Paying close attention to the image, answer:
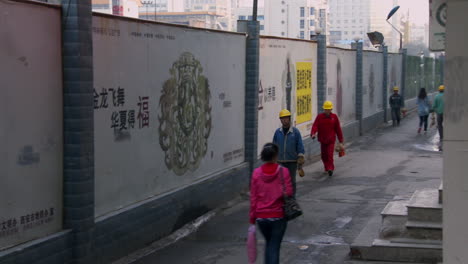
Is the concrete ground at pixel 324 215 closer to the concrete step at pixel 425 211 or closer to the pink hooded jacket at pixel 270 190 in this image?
the concrete step at pixel 425 211

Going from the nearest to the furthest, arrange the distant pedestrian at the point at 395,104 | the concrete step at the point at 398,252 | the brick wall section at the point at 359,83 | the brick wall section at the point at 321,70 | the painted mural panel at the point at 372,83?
the concrete step at the point at 398,252 → the brick wall section at the point at 321,70 → the brick wall section at the point at 359,83 → the painted mural panel at the point at 372,83 → the distant pedestrian at the point at 395,104

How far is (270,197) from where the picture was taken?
7.79m

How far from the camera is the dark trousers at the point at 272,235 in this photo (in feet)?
25.8

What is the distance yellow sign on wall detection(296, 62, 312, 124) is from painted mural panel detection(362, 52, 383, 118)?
784 centimetres

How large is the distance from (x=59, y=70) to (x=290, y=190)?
115 inches

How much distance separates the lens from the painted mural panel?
28.3 meters

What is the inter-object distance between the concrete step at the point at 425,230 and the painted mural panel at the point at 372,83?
18922 mm

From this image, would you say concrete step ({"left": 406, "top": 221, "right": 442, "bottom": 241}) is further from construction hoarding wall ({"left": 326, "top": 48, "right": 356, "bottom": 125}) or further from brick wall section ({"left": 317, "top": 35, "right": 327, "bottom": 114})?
construction hoarding wall ({"left": 326, "top": 48, "right": 356, "bottom": 125})

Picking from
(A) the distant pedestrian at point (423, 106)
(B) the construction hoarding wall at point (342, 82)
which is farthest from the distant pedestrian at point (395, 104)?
(B) the construction hoarding wall at point (342, 82)

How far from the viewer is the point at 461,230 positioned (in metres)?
6.28

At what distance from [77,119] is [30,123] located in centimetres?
69

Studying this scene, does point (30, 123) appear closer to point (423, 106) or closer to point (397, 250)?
point (397, 250)

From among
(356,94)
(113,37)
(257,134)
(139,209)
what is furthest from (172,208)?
(356,94)

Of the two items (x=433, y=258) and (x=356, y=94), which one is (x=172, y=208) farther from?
(x=356, y=94)
